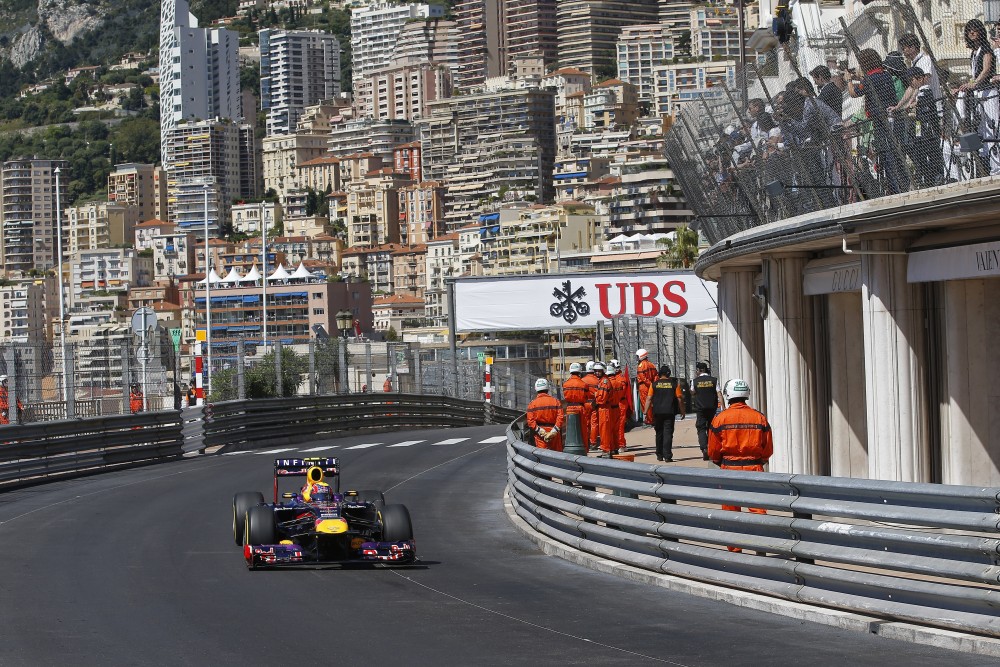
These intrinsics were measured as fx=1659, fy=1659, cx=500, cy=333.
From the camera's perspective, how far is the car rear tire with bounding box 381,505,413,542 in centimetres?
1381

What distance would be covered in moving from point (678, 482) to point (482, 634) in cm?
281

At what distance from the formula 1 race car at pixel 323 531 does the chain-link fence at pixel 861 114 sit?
515 cm

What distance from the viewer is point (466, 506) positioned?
1938cm

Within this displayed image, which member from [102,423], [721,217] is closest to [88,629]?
[721,217]

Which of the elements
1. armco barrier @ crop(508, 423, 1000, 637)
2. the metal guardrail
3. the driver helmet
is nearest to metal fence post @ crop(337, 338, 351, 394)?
the metal guardrail

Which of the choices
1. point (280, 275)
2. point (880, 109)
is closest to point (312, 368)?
point (880, 109)

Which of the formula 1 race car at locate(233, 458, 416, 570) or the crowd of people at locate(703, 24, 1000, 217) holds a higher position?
the crowd of people at locate(703, 24, 1000, 217)

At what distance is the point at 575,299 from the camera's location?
50.5 m

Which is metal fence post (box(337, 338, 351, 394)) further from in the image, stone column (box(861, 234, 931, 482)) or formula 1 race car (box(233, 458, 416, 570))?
stone column (box(861, 234, 931, 482))

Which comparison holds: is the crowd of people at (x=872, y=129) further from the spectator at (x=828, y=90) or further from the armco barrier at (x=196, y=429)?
the armco barrier at (x=196, y=429)

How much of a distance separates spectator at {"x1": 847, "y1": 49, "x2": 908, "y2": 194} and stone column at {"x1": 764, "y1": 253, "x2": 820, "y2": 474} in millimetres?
4525

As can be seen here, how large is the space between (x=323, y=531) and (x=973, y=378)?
603cm

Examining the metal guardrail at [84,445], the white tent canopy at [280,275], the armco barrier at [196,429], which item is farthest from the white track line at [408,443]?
the white tent canopy at [280,275]

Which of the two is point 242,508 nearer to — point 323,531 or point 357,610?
point 323,531
